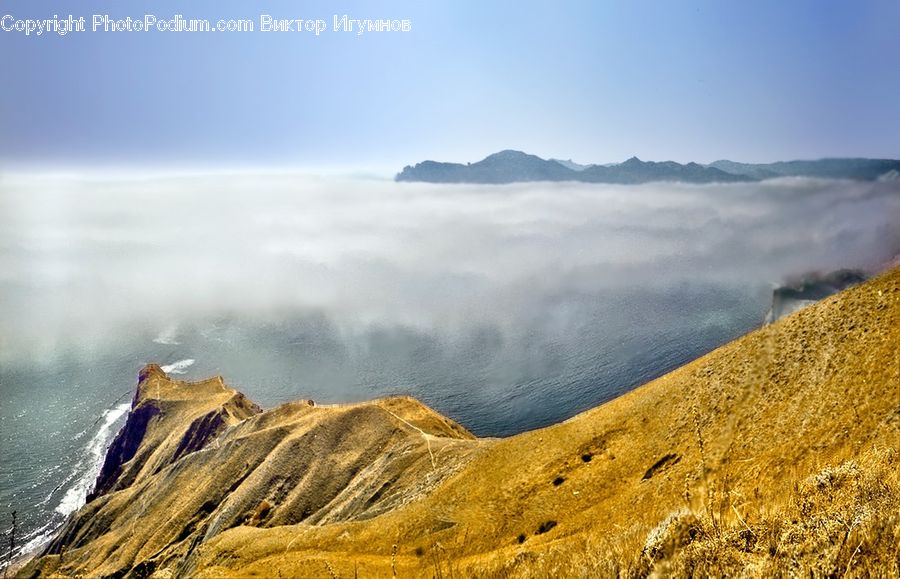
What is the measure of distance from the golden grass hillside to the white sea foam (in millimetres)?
53999

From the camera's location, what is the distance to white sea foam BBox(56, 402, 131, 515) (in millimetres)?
135250

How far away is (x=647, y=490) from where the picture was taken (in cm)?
3167

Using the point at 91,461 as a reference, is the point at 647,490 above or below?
above

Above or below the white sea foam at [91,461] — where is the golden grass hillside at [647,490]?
above

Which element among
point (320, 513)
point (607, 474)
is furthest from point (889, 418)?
point (320, 513)

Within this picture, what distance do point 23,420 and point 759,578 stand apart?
809 ft

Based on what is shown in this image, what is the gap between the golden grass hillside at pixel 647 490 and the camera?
8.79 metres

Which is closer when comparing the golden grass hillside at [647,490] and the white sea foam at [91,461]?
the golden grass hillside at [647,490]

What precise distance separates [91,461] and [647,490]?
611 ft

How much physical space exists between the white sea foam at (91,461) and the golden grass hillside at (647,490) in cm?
5400

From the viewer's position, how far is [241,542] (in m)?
44.7

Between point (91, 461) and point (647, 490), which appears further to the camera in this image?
point (91, 461)

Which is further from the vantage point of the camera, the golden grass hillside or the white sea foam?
the white sea foam

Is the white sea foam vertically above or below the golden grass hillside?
below
